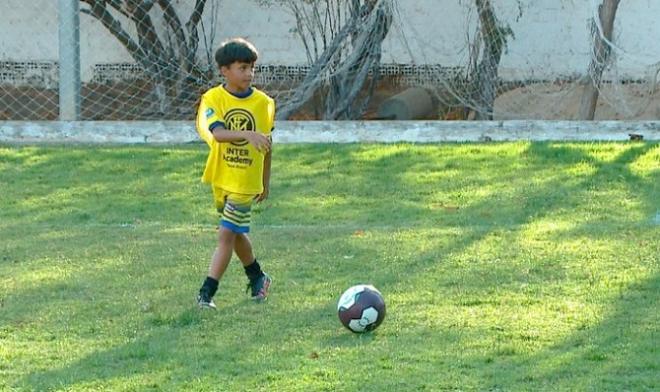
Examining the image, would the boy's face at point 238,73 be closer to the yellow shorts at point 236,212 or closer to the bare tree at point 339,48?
the yellow shorts at point 236,212

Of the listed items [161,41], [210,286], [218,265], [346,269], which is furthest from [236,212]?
[161,41]

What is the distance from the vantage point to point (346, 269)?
A: 7.49 meters

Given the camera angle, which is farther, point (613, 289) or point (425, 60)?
point (425, 60)

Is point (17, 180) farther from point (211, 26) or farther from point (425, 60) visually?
point (425, 60)

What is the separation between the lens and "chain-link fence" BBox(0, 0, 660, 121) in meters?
12.9

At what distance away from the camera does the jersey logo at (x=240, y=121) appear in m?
6.55

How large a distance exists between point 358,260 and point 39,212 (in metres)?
2.79

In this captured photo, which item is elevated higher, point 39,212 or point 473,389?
point 473,389

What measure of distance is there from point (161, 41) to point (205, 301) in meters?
7.05

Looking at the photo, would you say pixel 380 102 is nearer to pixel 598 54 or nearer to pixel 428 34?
pixel 428 34

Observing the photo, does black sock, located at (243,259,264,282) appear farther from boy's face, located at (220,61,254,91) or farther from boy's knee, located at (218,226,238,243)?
boy's face, located at (220,61,254,91)

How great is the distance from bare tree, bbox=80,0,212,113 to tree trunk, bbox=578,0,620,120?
3761 millimetres

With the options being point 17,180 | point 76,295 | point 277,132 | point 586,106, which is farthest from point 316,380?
point 586,106

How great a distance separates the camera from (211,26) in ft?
44.2
